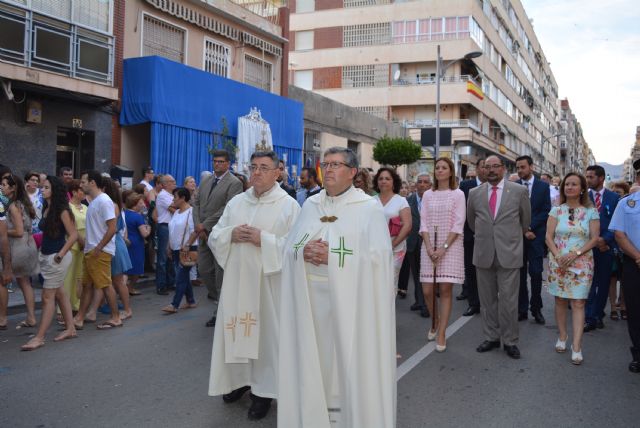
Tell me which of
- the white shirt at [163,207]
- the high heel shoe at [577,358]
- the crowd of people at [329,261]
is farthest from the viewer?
the white shirt at [163,207]

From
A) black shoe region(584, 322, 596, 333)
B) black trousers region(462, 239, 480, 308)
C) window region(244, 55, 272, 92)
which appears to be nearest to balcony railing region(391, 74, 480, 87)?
window region(244, 55, 272, 92)

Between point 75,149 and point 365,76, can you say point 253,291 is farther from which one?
point 365,76

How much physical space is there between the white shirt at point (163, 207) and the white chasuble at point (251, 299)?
5756 millimetres

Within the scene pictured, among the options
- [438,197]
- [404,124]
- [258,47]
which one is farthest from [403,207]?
[404,124]

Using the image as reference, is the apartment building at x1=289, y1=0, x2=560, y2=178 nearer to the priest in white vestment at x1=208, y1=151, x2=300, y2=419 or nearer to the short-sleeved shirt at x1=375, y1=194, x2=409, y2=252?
the short-sleeved shirt at x1=375, y1=194, x2=409, y2=252

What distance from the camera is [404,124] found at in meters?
39.4

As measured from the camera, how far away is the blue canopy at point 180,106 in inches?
587

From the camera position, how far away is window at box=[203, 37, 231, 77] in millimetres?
18250

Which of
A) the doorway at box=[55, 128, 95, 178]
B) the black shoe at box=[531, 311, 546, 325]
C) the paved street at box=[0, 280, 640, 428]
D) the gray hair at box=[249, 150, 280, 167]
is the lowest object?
the paved street at box=[0, 280, 640, 428]

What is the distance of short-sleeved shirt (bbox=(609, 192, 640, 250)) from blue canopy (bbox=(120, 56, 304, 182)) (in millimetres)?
12044

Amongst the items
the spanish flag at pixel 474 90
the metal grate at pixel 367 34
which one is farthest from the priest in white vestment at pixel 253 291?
the metal grate at pixel 367 34

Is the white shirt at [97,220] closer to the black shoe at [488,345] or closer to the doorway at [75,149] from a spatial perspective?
the black shoe at [488,345]

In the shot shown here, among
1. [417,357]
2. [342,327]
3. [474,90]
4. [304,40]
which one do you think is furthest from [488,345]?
[304,40]

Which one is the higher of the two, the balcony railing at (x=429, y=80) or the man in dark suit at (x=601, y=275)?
the balcony railing at (x=429, y=80)
